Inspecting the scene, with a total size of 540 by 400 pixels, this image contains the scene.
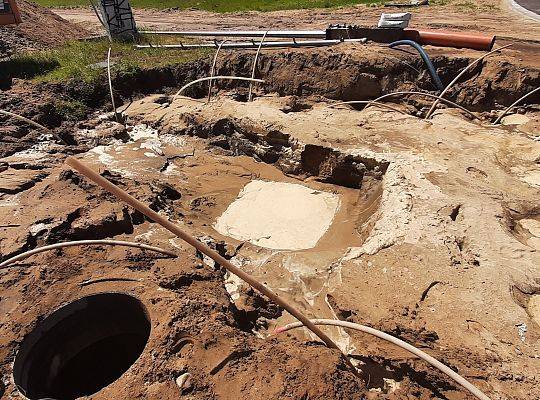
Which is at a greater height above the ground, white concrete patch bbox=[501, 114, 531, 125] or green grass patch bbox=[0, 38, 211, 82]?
green grass patch bbox=[0, 38, 211, 82]

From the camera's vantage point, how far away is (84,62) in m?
13.7

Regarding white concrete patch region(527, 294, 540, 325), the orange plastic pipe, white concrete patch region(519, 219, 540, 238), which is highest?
the orange plastic pipe

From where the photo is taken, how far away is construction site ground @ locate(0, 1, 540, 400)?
13.6 ft

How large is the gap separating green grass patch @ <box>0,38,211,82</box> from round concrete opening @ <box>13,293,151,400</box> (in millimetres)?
9467

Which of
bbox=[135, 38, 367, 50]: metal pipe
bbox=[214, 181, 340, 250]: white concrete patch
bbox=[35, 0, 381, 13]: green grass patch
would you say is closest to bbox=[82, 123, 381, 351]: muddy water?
bbox=[214, 181, 340, 250]: white concrete patch

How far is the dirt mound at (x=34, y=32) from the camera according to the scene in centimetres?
1611

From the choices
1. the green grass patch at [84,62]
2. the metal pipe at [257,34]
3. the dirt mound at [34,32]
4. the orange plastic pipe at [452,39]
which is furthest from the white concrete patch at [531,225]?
the dirt mound at [34,32]

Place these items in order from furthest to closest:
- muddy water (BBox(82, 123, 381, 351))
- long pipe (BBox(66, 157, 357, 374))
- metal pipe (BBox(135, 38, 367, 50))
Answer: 1. metal pipe (BBox(135, 38, 367, 50))
2. muddy water (BBox(82, 123, 381, 351))
3. long pipe (BBox(66, 157, 357, 374))

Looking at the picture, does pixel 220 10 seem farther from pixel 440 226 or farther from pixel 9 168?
pixel 440 226

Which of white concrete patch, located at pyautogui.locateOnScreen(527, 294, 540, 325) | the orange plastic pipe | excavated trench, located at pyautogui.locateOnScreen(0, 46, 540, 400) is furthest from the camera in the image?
the orange plastic pipe

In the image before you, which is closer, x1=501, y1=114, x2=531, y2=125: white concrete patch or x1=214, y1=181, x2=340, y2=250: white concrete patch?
x1=214, y1=181, x2=340, y2=250: white concrete patch

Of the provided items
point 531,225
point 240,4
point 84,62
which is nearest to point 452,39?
point 531,225

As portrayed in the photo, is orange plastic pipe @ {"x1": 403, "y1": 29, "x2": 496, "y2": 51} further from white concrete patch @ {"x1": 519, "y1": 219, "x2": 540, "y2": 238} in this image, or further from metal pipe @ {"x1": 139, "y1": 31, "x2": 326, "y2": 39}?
white concrete patch @ {"x1": 519, "y1": 219, "x2": 540, "y2": 238}

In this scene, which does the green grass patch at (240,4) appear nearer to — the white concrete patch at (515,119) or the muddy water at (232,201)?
the white concrete patch at (515,119)
